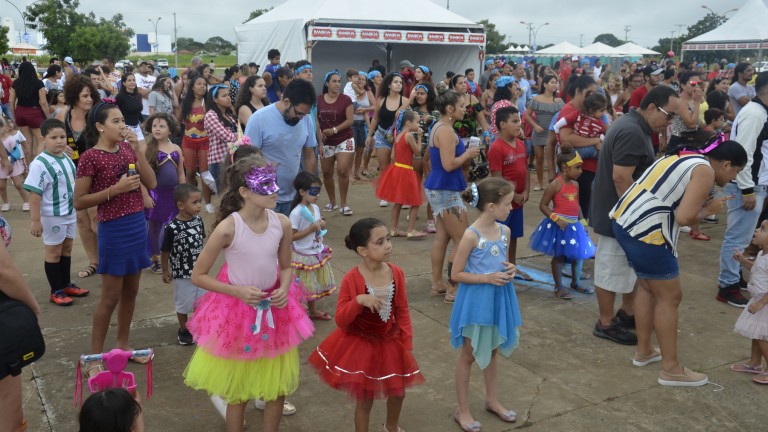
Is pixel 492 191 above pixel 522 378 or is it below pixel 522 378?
above

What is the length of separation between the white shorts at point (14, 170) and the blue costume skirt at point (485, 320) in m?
7.18

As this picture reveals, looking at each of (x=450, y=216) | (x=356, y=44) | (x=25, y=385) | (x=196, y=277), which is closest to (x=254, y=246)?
(x=196, y=277)

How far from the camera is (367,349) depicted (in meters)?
3.53

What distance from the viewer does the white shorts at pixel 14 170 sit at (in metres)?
8.76

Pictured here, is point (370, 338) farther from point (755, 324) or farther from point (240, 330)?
point (755, 324)

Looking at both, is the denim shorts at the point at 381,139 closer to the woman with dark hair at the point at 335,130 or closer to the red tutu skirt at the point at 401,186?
the woman with dark hair at the point at 335,130

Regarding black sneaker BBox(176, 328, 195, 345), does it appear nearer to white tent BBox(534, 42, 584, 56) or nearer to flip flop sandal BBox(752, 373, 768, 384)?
flip flop sandal BBox(752, 373, 768, 384)

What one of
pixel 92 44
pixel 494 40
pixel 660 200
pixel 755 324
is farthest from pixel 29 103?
pixel 494 40

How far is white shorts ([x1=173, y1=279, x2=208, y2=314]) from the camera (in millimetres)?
5047

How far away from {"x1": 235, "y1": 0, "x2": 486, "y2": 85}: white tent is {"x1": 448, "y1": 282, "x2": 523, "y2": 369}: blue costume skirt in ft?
43.9

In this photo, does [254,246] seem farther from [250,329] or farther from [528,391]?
[528,391]

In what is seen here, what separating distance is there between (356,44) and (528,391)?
16.8 meters

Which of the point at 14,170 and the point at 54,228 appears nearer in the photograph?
the point at 54,228

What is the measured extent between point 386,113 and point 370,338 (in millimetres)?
5991
